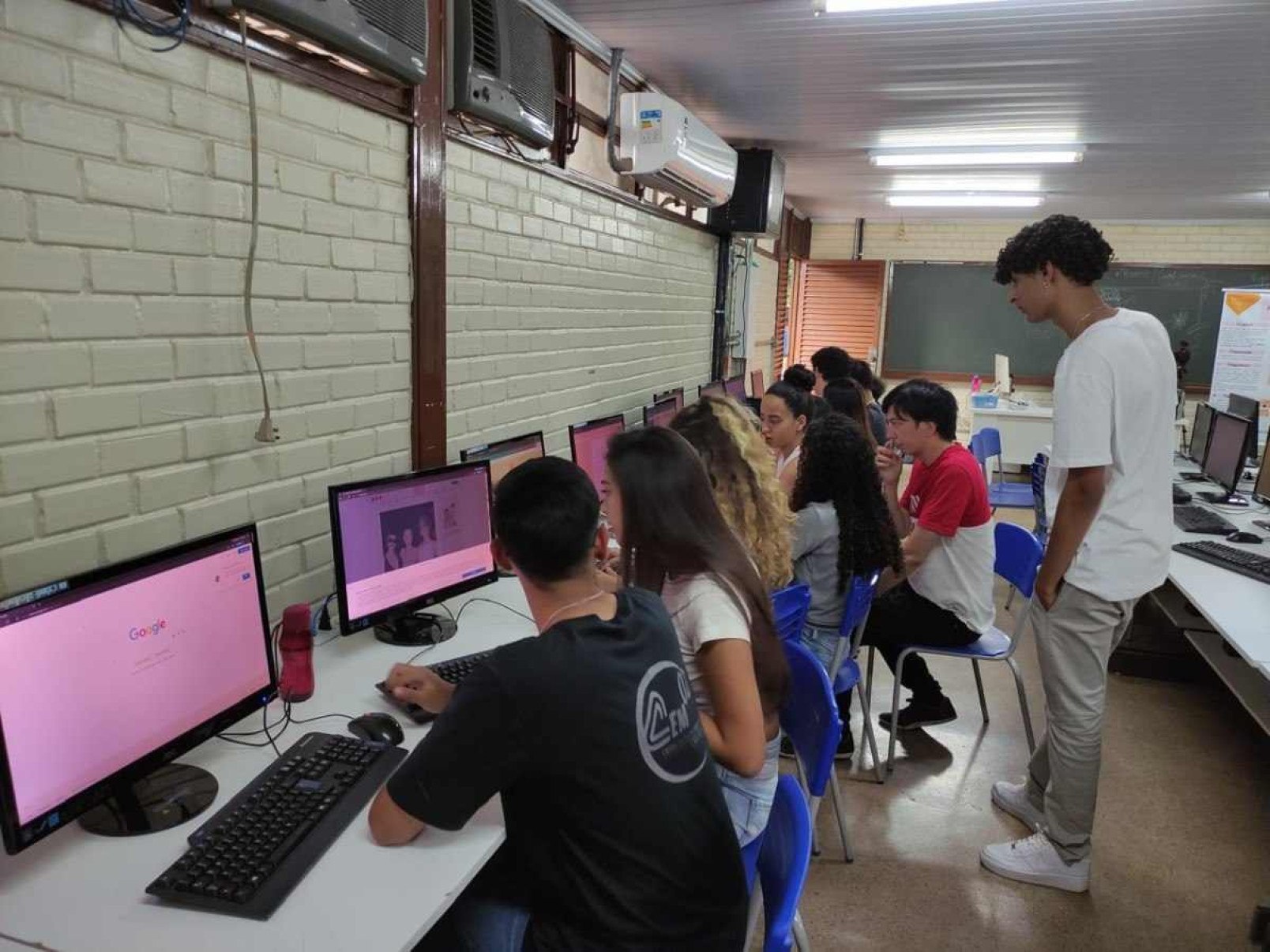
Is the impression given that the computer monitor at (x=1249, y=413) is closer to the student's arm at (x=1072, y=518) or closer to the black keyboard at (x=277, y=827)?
the student's arm at (x=1072, y=518)

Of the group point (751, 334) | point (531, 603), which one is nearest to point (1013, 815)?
point (531, 603)

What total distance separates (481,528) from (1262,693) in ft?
8.67

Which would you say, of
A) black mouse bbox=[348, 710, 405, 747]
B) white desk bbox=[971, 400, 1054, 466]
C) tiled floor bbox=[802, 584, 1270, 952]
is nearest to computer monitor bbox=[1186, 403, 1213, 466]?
tiled floor bbox=[802, 584, 1270, 952]

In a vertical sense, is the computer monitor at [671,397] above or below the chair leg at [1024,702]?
above

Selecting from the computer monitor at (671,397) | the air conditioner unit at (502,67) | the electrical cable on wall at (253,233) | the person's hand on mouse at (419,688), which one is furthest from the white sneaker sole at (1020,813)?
the air conditioner unit at (502,67)

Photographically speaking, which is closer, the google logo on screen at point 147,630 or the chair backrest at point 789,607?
the google logo on screen at point 147,630

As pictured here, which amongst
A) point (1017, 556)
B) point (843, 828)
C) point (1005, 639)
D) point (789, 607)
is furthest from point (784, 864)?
point (1017, 556)

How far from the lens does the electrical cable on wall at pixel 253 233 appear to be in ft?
5.29

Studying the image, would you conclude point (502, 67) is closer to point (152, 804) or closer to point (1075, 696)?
point (152, 804)

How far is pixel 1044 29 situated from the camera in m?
2.98

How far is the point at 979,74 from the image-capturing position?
3.53 m

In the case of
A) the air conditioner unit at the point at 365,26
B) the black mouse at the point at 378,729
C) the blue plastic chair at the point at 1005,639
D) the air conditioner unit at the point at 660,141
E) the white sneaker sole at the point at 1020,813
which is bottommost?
the white sneaker sole at the point at 1020,813

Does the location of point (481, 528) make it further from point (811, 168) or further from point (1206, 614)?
point (811, 168)

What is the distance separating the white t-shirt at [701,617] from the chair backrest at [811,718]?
9.0 inches
